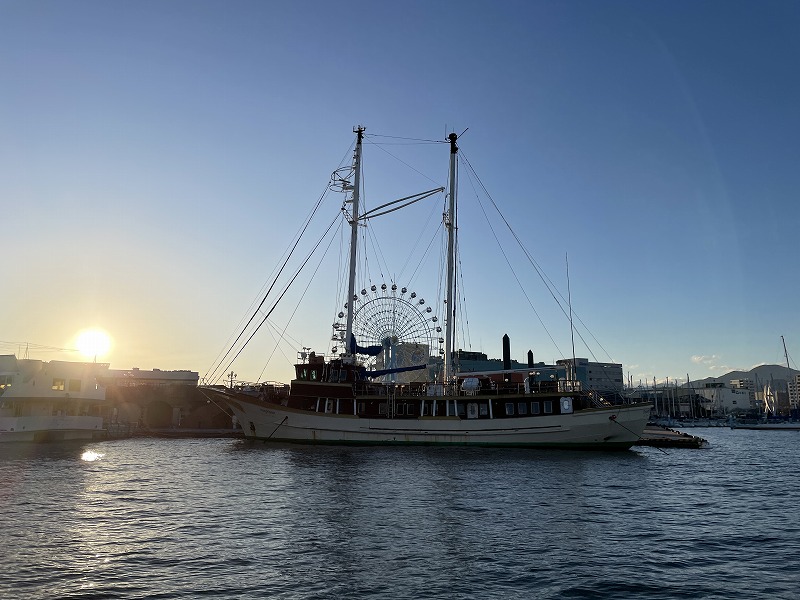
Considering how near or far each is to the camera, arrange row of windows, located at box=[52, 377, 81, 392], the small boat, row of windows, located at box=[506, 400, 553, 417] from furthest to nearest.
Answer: row of windows, located at box=[52, 377, 81, 392]
the small boat
row of windows, located at box=[506, 400, 553, 417]

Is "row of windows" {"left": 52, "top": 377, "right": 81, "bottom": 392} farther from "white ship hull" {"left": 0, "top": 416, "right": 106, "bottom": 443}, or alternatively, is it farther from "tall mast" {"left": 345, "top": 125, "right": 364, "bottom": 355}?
"tall mast" {"left": 345, "top": 125, "right": 364, "bottom": 355}

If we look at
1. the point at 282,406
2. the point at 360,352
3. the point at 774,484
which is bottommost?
the point at 774,484

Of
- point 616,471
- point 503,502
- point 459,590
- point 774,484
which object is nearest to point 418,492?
point 503,502

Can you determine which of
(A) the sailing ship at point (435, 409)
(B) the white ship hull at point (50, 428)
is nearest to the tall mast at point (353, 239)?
(A) the sailing ship at point (435, 409)

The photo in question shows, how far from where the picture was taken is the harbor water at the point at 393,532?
14648 millimetres

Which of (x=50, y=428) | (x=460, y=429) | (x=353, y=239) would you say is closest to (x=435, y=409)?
(x=460, y=429)

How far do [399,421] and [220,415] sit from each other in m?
44.2

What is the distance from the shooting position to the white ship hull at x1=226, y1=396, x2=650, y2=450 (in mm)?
49875

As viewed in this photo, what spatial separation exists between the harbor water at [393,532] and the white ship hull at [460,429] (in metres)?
10.0

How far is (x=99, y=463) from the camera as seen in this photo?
136 feet

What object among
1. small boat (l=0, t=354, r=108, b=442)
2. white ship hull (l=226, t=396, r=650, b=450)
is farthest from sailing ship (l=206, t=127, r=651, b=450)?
small boat (l=0, t=354, r=108, b=442)

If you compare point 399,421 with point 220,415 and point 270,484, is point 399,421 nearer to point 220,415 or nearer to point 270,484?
point 270,484

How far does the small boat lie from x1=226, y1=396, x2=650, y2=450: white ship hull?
21.2 m

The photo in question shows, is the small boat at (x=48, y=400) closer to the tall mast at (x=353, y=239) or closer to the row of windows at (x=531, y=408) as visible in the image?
the tall mast at (x=353, y=239)
